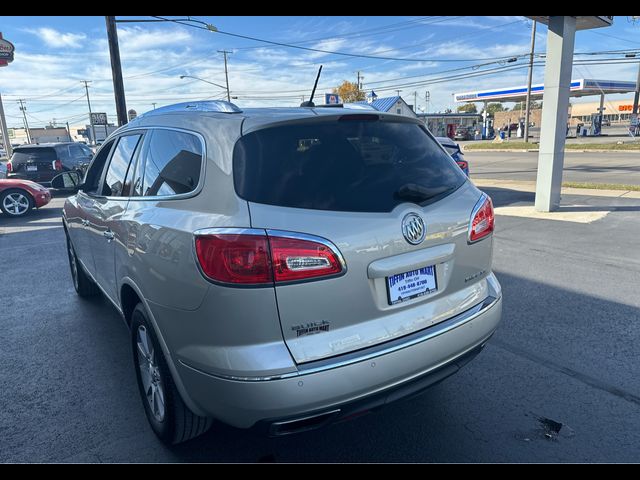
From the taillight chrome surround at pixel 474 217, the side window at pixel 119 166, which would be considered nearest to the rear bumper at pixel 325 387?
the taillight chrome surround at pixel 474 217

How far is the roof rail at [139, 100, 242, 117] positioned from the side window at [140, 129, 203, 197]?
0.60 feet

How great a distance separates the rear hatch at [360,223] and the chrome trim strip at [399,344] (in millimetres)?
33

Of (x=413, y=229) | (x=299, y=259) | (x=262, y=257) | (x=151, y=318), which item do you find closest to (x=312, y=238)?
(x=299, y=259)

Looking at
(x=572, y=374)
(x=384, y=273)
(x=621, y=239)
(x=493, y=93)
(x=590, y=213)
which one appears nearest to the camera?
(x=384, y=273)

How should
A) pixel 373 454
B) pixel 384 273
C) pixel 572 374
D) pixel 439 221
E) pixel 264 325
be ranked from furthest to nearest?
1. pixel 572 374
2. pixel 373 454
3. pixel 439 221
4. pixel 384 273
5. pixel 264 325

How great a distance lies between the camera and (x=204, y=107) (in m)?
2.67

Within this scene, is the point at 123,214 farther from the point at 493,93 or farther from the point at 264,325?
the point at 493,93

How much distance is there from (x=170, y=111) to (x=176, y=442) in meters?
1.99

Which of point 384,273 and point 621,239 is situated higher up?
point 384,273

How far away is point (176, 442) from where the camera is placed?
2.53m

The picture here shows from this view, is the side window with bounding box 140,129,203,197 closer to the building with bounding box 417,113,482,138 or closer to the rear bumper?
A: the rear bumper

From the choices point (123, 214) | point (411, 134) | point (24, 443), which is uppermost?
point (411, 134)

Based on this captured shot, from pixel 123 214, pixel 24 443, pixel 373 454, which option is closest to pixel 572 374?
pixel 373 454

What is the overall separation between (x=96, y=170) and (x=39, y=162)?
1374 centimetres
